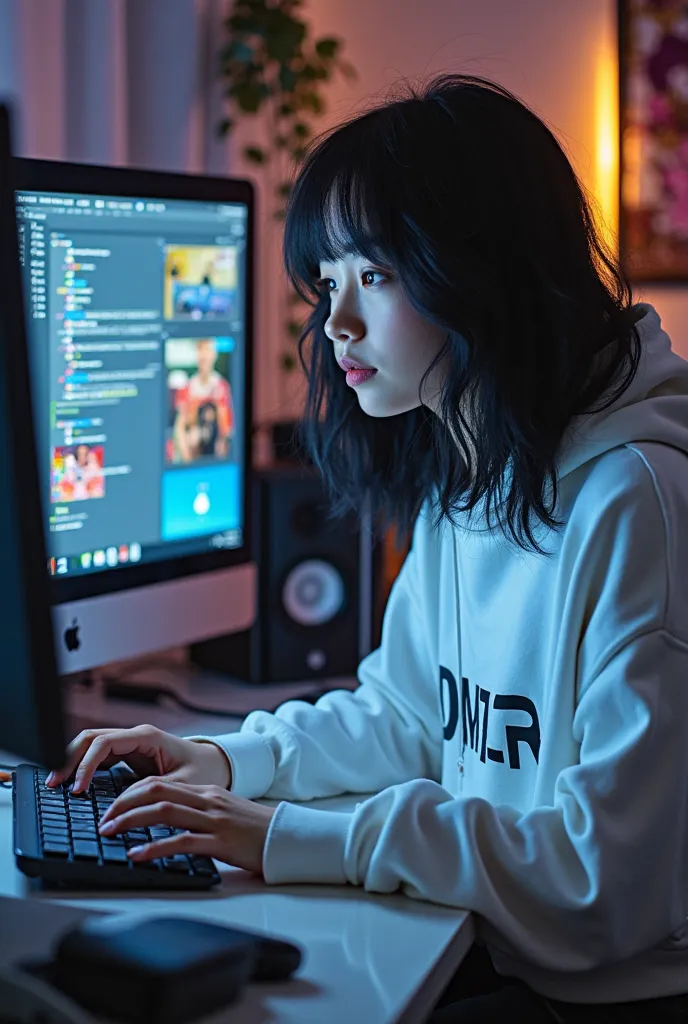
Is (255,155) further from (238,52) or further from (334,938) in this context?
(334,938)

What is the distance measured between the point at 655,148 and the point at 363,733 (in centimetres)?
212

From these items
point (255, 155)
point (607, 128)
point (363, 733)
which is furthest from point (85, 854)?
point (607, 128)

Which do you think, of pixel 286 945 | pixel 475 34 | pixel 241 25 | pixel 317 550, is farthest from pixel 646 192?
pixel 286 945

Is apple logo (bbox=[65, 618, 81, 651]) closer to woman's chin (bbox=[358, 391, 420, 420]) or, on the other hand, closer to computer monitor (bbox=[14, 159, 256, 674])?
computer monitor (bbox=[14, 159, 256, 674])

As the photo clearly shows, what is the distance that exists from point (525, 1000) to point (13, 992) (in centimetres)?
41

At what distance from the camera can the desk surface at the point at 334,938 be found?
0.67m

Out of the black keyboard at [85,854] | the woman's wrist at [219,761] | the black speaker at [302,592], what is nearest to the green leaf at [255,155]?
the black speaker at [302,592]

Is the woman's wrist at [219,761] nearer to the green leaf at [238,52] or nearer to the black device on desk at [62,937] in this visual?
the black device on desk at [62,937]

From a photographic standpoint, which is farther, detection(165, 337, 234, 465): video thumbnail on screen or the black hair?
detection(165, 337, 234, 465): video thumbnail on screen

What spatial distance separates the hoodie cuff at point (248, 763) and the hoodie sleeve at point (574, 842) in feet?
0.54

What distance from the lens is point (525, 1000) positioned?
2.97 feet

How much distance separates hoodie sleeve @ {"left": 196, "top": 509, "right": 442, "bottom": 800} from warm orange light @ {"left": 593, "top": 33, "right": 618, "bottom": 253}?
5.90ft

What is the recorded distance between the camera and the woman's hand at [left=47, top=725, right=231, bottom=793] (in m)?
0.97

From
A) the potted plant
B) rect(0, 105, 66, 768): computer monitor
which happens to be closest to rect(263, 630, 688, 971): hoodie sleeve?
rect(0, 105, 66, 768): computer monitor
